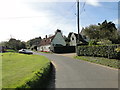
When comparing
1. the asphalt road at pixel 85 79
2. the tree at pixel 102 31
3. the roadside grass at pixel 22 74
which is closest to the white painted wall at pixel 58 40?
the tree at pixel 102 31

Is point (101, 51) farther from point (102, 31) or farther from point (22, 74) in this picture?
point (102, 31)

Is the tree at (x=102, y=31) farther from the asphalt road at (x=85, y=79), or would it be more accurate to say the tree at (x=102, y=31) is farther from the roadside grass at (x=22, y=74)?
the roadside grass at (x=22, y=74)

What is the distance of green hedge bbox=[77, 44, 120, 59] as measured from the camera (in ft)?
55.9

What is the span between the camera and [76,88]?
7.98 metres

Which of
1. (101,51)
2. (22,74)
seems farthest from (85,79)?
(101,51)

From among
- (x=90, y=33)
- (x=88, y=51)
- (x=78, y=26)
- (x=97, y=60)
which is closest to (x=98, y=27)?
(x=90, y=33)

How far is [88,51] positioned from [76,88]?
653 inches

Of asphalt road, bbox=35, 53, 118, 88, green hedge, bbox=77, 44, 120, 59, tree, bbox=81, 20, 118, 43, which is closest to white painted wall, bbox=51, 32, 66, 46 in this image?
tree, bbox=81, 20, 118, 43

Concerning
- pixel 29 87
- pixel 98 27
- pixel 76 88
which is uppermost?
pixel 98 27

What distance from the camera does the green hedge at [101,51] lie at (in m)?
17.0

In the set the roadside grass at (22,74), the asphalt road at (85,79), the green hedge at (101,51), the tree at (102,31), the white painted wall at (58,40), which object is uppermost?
the tree at (102,31)

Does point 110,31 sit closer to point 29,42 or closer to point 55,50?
point 55,50

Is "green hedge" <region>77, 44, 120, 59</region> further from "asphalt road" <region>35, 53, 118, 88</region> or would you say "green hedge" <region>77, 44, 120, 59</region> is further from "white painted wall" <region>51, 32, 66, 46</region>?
"white painted wall" <region>51, 32, 66, 46</region>

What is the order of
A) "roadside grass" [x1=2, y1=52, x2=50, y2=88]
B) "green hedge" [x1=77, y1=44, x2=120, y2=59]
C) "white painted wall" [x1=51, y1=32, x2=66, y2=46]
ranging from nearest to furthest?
"roadside grass" [x1=2, y1=52, x2=50, y2=88]
"green hedge" [x1=77, y1=44, x2=120, y2=59]
"white painted wall" [x1=51, y1=32, x2=66, y2=46]
